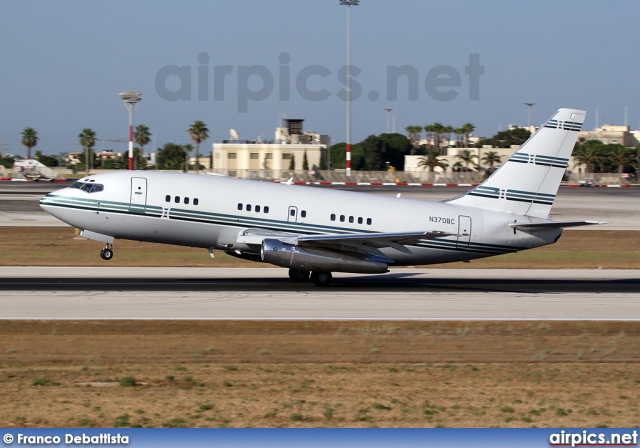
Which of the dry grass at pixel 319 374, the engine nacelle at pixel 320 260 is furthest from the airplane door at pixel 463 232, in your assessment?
the dry grass at pixel 319 374

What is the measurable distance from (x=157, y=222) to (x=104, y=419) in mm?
17964

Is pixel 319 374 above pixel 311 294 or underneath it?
above

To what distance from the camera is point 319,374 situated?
57.2ft

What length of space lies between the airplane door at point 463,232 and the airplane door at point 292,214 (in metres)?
6.51

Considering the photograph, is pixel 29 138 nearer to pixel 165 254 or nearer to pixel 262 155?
pixel 262 155

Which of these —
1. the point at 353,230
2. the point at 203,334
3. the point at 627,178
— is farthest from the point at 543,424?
the point at 627,178

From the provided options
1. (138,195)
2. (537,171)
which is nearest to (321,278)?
(138,195)

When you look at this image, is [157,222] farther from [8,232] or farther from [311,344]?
[8,232]

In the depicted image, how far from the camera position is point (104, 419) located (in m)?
13.7

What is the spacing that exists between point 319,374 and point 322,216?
596 inches

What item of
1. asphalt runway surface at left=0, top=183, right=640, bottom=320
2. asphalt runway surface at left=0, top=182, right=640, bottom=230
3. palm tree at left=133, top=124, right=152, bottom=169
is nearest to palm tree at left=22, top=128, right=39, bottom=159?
palm tree at left=133, top=124, right=152, bottom=169

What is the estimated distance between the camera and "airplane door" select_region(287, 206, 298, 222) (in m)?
31.8

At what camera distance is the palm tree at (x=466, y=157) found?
170125mm

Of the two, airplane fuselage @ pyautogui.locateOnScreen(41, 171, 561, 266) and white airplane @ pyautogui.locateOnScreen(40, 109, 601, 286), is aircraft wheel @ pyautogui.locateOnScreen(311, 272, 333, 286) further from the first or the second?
airplane fuselage @ pyautogui.locateOnScreen(41, 171, 561, 266)
